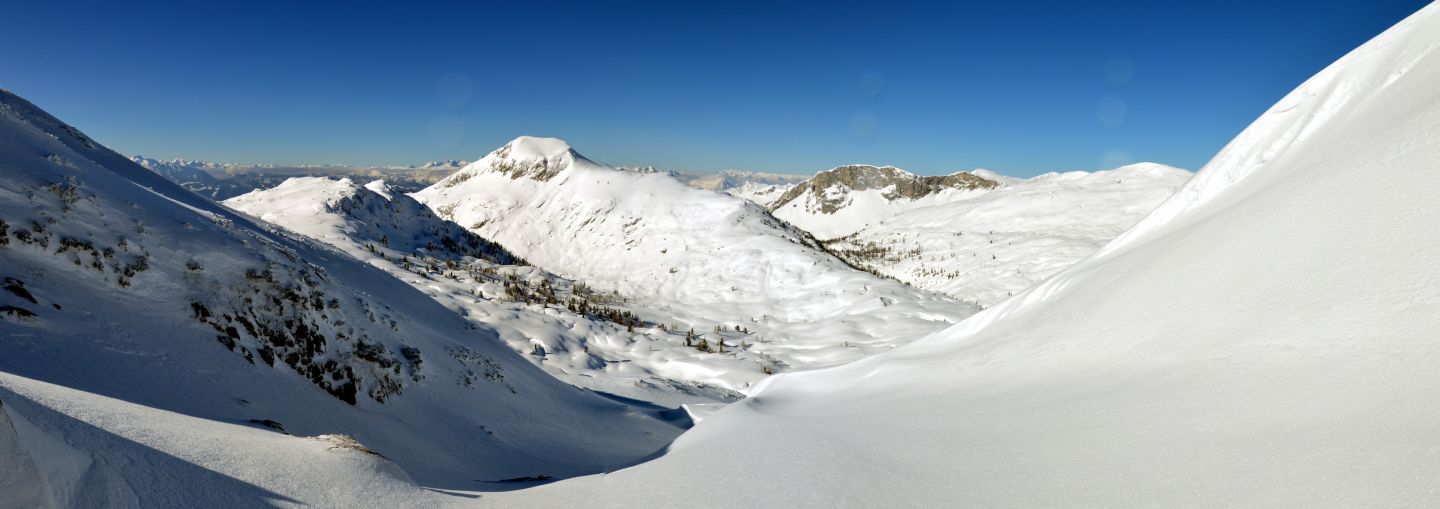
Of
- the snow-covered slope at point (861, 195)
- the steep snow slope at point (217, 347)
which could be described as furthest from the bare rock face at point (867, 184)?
the steep snow slope at point (217, 347)

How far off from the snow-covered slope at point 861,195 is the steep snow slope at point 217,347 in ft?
378

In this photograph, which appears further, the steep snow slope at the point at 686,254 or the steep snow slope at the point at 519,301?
the steep snow slope at the point at 686,254

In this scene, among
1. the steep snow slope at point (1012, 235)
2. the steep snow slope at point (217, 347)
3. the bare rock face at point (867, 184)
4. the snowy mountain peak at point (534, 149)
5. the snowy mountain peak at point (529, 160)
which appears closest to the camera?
the steep snow slope at point (217, 347)

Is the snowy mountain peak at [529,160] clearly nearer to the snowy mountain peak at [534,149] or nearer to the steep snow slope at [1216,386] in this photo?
the snowy mountain peak at [534,149]

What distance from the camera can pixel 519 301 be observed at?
2339cm

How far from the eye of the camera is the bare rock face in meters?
127

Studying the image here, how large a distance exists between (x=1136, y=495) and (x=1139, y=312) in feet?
9.27

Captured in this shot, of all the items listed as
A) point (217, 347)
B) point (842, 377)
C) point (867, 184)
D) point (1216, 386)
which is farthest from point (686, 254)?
point (867, 184)

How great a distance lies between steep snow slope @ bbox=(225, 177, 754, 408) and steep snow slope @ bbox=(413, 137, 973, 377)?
1843 millimetres

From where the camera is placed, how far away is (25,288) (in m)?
4.84

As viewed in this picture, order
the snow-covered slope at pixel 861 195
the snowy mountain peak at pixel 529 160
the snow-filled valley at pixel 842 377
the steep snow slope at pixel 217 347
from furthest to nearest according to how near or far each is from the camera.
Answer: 1. the snow-covered slope at pixel 861 195
2. the snowy mountain peak at pixel 529 160
3. the steep snow slope at pixel 217 347
4. the snow-filled valley at pixel 842 377

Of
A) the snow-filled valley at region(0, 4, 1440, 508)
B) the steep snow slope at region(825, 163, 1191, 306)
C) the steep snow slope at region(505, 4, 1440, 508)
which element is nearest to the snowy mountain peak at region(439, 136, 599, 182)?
the steep snow slope at region(825, 163, 1191, 306)

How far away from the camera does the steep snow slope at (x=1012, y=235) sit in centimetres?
3734

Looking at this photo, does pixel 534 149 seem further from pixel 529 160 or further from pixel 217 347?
pixel 217 347
